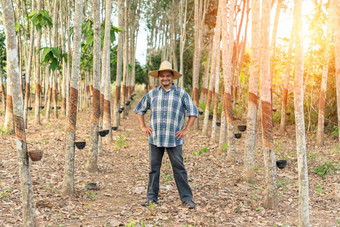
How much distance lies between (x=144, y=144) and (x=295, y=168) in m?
4.57

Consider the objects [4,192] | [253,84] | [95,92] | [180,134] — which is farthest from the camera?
[95,92]

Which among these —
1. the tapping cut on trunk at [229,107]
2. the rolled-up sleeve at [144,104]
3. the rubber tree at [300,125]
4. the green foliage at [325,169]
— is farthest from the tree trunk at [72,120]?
the green foliage at [325,169]

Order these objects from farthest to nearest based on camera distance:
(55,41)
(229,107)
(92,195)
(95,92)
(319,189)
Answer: (55,41) → (229,107) → (95,92) → (319,189) → (92,195)

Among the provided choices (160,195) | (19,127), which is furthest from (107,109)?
(19,127)

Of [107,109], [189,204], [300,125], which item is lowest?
[189,204]

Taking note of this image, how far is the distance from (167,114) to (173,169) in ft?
2.62

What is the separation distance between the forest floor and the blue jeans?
252 mm

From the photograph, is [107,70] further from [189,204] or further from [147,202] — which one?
[189,204]

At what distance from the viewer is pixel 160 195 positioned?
5684 mm

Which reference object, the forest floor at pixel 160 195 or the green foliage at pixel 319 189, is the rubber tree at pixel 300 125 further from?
the green foliage at pixel 319 189

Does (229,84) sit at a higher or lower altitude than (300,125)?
higher

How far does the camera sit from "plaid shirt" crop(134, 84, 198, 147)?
4.86 m

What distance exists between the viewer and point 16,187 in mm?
5559

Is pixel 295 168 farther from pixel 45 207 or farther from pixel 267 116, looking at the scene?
pixel 45 207
